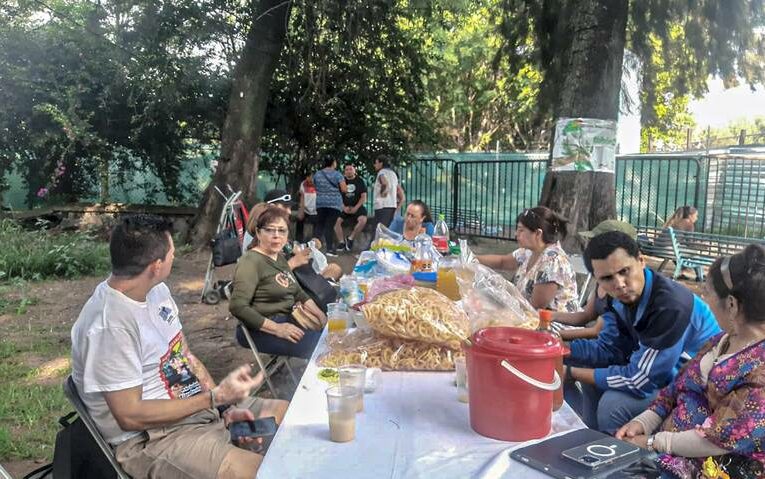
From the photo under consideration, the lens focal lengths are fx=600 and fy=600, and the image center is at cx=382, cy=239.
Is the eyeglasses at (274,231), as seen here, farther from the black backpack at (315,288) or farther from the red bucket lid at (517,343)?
the red bucket lid at (517,343)

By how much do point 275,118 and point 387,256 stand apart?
8.13 metres

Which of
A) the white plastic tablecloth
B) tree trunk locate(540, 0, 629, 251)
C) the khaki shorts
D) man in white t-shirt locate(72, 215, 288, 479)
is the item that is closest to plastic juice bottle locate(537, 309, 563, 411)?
the white plastic tablecloth

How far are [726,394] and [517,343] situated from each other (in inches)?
30.5

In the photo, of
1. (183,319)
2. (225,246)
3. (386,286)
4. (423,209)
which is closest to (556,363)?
(386,286)

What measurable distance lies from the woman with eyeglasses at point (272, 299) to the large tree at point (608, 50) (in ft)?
A: 13.4

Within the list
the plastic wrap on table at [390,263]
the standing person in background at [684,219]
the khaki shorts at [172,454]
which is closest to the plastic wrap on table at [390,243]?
the plastic wrap on table at [390,263]

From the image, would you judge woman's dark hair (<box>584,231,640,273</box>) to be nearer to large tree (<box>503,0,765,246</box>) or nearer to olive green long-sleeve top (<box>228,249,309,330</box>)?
olive green long-sleeve top (<box>228,249,309,330</box>)

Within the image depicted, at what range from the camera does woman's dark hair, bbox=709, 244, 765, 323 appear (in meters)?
1.93

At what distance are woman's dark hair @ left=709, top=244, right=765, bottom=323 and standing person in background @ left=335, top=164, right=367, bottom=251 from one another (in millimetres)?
8709

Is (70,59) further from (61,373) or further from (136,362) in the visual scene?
(136,362)

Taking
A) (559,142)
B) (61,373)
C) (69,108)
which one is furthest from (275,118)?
(61,373)

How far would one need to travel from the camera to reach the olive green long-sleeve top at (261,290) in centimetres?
360

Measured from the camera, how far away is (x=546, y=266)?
3803 mm

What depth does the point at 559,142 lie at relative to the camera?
6.48 m
